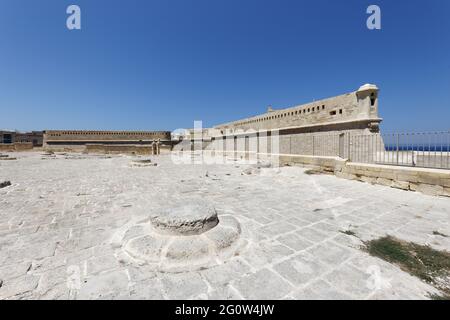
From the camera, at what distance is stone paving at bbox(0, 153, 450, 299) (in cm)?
183

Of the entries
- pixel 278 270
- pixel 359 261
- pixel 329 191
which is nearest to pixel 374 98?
pixel 329 191

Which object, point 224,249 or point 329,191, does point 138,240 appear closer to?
point 224,249

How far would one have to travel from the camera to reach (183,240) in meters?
2.49

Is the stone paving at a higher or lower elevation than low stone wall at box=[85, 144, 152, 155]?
lower

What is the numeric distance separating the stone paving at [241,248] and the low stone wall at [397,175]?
0.37 meters

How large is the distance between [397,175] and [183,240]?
6.47 metres

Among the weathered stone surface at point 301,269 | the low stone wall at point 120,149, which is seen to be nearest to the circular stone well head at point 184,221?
the weathered stone surface at point 301,269

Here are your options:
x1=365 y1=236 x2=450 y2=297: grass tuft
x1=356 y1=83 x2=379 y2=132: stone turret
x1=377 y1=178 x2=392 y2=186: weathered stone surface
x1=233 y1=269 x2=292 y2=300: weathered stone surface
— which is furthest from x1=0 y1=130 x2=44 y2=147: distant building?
x1=365 y1=236 x2=450 y2=297: grass tuft

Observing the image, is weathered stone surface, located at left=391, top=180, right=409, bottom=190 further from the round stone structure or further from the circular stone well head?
the circular stone well head

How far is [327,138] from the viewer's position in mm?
13016

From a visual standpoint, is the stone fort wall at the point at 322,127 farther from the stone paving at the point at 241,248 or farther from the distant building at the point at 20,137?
the distant building at the point at 20,137

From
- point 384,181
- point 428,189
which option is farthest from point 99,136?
point 428,189

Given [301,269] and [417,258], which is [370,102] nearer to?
[417,258]

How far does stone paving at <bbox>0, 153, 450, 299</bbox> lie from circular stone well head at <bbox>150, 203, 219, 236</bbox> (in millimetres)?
413
